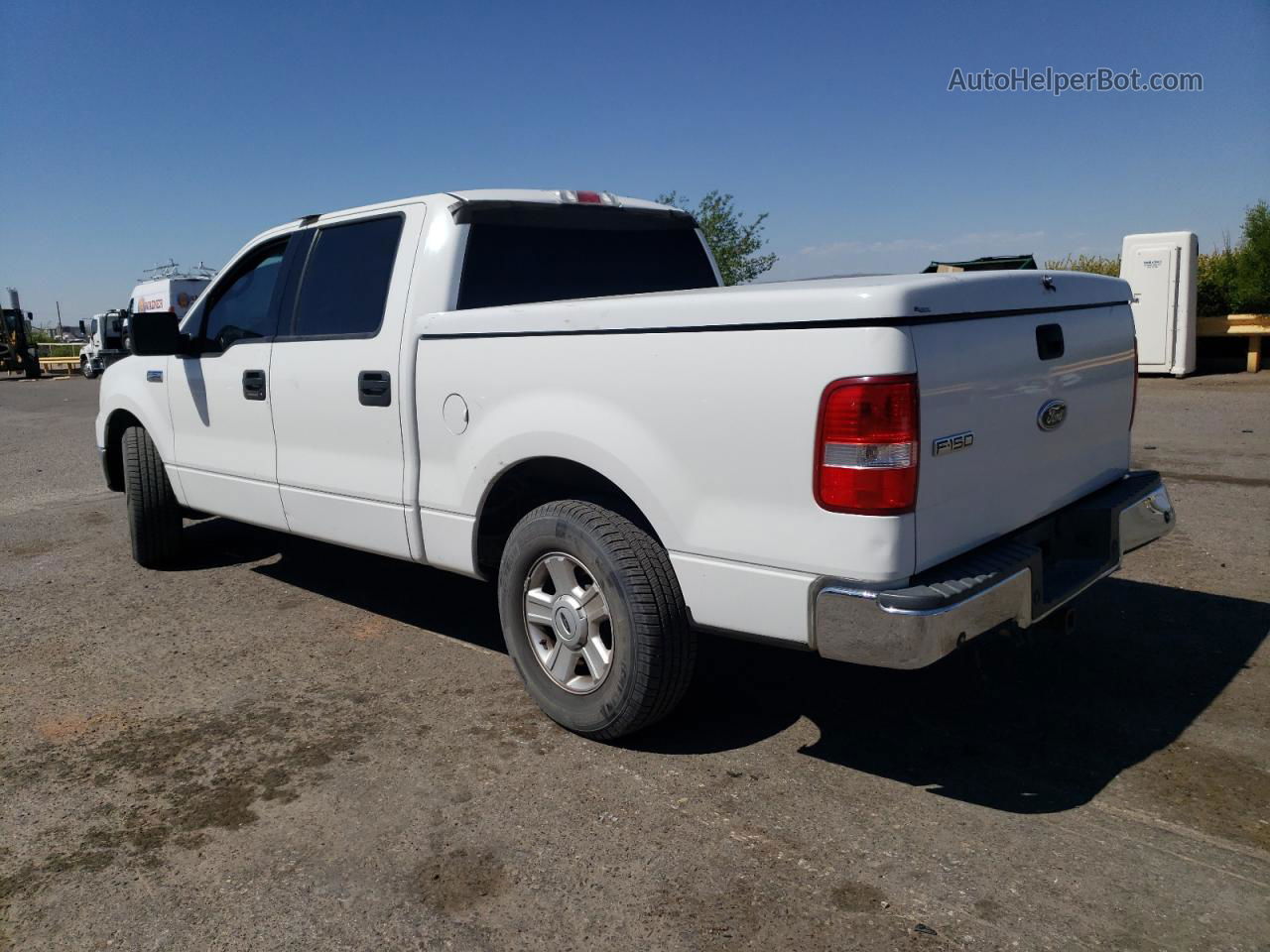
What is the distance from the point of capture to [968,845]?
2.92 metres

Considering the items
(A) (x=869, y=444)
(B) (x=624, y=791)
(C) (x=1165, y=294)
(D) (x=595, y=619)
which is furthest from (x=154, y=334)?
(C) (x=1165, y=294)

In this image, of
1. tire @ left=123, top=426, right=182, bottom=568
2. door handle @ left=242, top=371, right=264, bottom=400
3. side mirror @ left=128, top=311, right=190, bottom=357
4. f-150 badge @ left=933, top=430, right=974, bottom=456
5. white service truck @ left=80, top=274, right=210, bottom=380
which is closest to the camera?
f-150 badge @ left=933, top=430, right=974, bottom=456

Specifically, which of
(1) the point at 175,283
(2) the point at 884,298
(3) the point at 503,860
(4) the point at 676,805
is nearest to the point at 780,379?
(2) the point at 884,298

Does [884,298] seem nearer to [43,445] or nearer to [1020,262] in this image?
[1020,262]

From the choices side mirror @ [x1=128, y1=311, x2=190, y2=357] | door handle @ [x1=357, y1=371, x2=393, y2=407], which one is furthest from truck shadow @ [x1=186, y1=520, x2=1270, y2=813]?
side mirror @ [x1=128, y1=311, x2=190, y2=357]

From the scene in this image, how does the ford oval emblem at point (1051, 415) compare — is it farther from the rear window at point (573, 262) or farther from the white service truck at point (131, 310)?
the white service truck at point (131, 310)

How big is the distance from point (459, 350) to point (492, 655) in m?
1.52

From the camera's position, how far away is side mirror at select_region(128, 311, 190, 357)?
5.32 meters

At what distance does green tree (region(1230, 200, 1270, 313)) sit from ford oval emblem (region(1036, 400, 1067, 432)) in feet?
59.6

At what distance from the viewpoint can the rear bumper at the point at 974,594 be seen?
2.77 m

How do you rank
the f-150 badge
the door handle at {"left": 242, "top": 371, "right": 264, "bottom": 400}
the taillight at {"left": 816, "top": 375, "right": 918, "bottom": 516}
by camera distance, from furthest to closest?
the door handle at {"left": 242, "top": 371, "right": 264, "bottom": 400} → the f-150 badge → the taillight at {"left": 816, "top": 375, "right": 918, "bottom": 516}

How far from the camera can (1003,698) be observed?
3.95m

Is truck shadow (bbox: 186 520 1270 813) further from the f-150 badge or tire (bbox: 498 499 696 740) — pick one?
the f-150 badge

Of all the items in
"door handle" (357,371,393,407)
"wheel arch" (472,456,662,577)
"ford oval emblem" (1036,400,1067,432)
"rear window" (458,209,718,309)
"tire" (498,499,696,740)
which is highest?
"rear window" (458,209,718,309)
